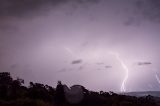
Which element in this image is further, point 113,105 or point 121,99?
point 121,99

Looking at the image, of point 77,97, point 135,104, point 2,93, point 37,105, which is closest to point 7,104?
point 37,105

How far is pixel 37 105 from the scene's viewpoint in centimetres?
3897

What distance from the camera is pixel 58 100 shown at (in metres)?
50.0

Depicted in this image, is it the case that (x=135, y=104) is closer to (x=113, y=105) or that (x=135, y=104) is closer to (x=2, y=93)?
(x=113, y=105)

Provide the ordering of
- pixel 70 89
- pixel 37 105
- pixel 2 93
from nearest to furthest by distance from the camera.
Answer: pixel 37 105, pixel 2 93, pixel 70 89

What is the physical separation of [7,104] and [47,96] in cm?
1031

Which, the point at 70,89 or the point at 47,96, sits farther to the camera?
the point at 70,89

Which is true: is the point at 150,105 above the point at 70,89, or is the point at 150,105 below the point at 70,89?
below

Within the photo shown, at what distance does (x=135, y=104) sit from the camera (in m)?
51.5

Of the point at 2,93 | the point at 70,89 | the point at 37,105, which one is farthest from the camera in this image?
the point at 70,89

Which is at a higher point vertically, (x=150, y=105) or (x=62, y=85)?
(x=62, y=85)

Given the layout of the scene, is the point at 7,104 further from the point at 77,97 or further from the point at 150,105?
the point at 150,105

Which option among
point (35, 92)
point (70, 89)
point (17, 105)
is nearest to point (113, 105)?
point (70, 89)

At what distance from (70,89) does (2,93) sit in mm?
12197
